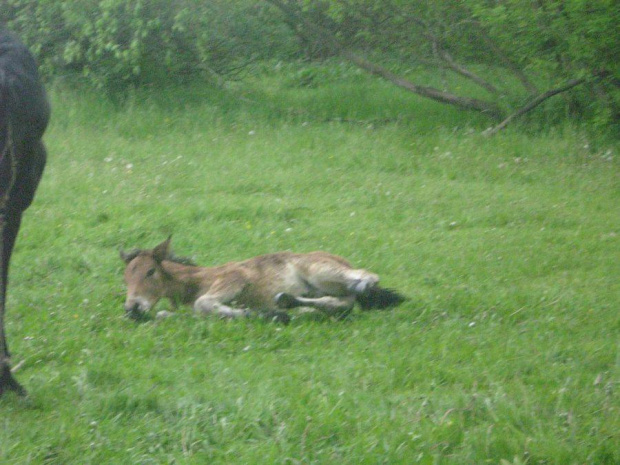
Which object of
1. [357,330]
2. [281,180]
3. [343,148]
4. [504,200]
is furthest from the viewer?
[343,148]

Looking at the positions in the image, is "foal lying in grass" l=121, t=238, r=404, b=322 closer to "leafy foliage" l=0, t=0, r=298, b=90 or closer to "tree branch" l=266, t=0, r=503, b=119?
"leafy foliage" l=0, t=0, r=298, b=90

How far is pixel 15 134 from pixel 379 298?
2961 millimetres

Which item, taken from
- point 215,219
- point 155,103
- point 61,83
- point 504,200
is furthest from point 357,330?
point 61,83

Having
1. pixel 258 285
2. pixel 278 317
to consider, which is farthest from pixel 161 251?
pixel 278 317

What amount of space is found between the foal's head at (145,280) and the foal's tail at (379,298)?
1497 mm

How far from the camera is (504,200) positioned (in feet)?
31.2

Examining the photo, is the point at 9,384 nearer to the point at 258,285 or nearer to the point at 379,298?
the point at 258,285

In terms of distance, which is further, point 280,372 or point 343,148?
point 343,148

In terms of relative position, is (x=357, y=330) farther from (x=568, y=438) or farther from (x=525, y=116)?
(x=525, y=116)

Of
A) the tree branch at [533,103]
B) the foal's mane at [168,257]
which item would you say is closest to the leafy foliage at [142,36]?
the tree branch at [533,103]

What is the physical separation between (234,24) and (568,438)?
12.2m

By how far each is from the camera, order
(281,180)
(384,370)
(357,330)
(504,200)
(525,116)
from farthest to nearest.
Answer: (525,116), (281,180), (504,200), (357,330), (384,370)

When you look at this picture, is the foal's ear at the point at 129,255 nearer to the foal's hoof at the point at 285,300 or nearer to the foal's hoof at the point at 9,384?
the foal's hoof at the point at 285,300

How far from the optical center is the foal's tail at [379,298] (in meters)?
6.09
